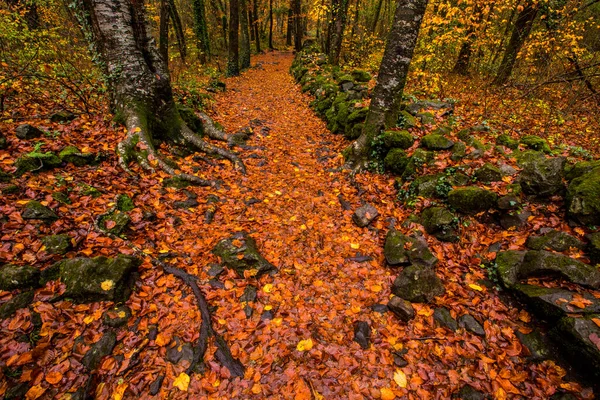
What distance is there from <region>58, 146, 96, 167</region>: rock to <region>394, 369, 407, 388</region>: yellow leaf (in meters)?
5.63

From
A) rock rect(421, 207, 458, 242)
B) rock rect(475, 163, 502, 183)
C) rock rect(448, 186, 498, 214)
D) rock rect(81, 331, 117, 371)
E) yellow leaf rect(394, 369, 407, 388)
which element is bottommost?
yellow leaf rect(394, 369, 407, 388)

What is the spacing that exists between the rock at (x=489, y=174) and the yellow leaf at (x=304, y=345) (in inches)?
152

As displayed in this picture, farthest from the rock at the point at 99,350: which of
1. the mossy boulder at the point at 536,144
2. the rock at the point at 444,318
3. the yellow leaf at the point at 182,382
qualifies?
the mossy boulder at the point at 536,144

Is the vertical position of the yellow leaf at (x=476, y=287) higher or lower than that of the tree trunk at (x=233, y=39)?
lower

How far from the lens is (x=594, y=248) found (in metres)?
3.30

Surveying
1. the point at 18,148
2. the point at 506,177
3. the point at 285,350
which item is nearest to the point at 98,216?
the point at 18,148

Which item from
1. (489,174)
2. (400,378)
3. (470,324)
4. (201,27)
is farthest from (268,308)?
(201,27)

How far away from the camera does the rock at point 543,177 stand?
4.15 m

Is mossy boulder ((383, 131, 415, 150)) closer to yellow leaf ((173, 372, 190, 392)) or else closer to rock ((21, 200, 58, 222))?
yellow leaf ((173, 372, 190, 392))

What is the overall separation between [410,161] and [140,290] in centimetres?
503

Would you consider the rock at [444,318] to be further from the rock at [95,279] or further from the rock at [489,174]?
the rock at [95,279]

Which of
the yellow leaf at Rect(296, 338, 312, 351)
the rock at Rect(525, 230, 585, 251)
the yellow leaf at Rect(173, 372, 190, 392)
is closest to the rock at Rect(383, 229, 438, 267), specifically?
the rock at Rect(525, 230, 585, 251)

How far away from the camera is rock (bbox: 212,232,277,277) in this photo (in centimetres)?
390

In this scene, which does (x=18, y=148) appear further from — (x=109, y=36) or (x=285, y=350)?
(x=285, y=350)
